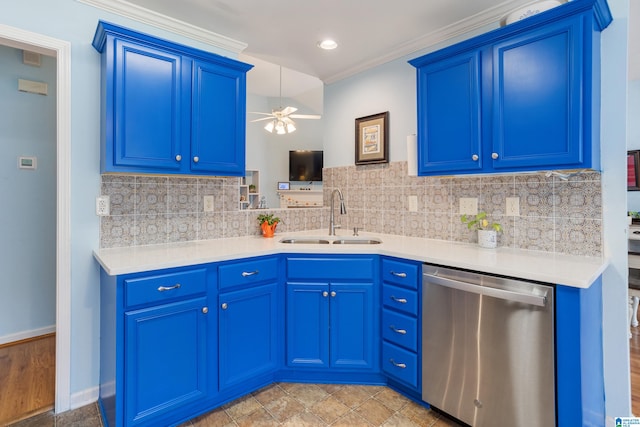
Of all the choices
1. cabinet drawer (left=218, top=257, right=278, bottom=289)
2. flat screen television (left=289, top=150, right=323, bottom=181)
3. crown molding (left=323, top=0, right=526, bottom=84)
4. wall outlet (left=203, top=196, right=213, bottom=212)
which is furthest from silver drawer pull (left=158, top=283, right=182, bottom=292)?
flat screen television (left=289, top=150, right=323, bottom=181)

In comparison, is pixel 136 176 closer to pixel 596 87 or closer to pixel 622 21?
pixel 596 87

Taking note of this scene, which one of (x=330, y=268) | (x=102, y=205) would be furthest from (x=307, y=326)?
(x=102, y=205)

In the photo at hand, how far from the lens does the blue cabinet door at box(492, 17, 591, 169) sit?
64.3 inches

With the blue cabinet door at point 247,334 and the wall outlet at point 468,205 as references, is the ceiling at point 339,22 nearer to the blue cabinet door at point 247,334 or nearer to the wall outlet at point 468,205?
the wall outlet at point 468,205

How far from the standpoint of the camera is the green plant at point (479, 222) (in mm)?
2174

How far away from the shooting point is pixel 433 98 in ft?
7.23

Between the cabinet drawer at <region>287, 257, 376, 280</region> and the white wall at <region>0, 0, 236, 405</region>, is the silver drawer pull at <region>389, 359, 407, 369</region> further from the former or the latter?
the white wall at <region>0, 0, 236, 405</region>

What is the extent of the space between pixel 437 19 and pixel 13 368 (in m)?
3.84

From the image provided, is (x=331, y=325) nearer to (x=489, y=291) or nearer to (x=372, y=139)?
(x=489, y=291)

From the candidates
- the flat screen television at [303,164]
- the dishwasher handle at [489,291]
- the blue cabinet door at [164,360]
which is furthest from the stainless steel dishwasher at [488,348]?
the flat screen television at [303,164]

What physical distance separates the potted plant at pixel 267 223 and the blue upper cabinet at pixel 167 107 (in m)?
0.55

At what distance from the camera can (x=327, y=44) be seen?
105 inches

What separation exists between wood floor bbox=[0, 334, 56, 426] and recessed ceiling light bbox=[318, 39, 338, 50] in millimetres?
3004

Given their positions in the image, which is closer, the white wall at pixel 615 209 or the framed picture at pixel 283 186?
the white wall at pixel 615 209
